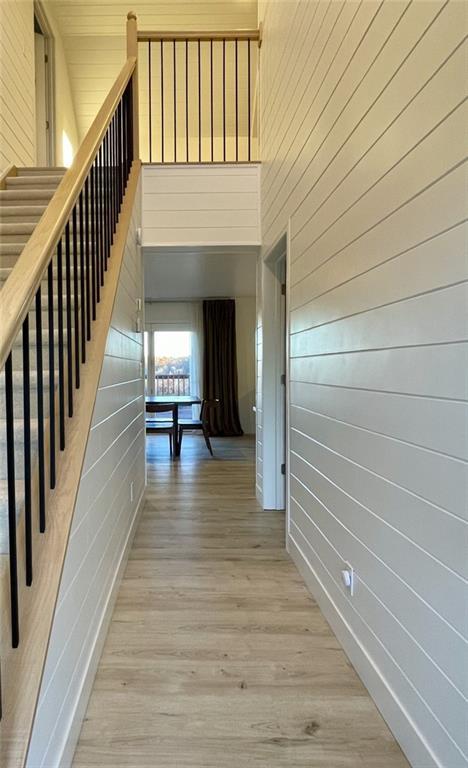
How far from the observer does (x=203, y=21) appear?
5.00 m

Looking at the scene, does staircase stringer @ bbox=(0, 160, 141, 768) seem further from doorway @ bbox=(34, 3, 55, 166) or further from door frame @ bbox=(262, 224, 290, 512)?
doorway @ bbox=(34, 3, 55, 166)

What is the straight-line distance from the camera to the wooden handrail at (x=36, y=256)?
857 millimetres

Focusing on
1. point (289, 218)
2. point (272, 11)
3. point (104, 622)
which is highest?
point (272, 11)

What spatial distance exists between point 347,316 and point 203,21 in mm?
5365

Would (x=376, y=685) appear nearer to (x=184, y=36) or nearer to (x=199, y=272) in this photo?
(x=184, y=36)

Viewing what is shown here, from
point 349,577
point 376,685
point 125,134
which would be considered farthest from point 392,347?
point 125,134

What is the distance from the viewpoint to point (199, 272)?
17.3 ft

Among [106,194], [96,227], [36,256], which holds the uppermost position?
[106,194]

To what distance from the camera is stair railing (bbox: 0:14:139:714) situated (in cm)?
95

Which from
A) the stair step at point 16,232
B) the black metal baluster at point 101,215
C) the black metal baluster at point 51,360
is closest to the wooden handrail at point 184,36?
the black metal baluster at point 101,215

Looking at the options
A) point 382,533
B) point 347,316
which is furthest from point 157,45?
point 382,533

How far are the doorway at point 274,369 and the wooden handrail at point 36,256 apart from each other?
1786 millimetres

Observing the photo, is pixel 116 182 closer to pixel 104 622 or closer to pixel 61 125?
pixel 104 622

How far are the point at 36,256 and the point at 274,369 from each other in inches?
95.2
